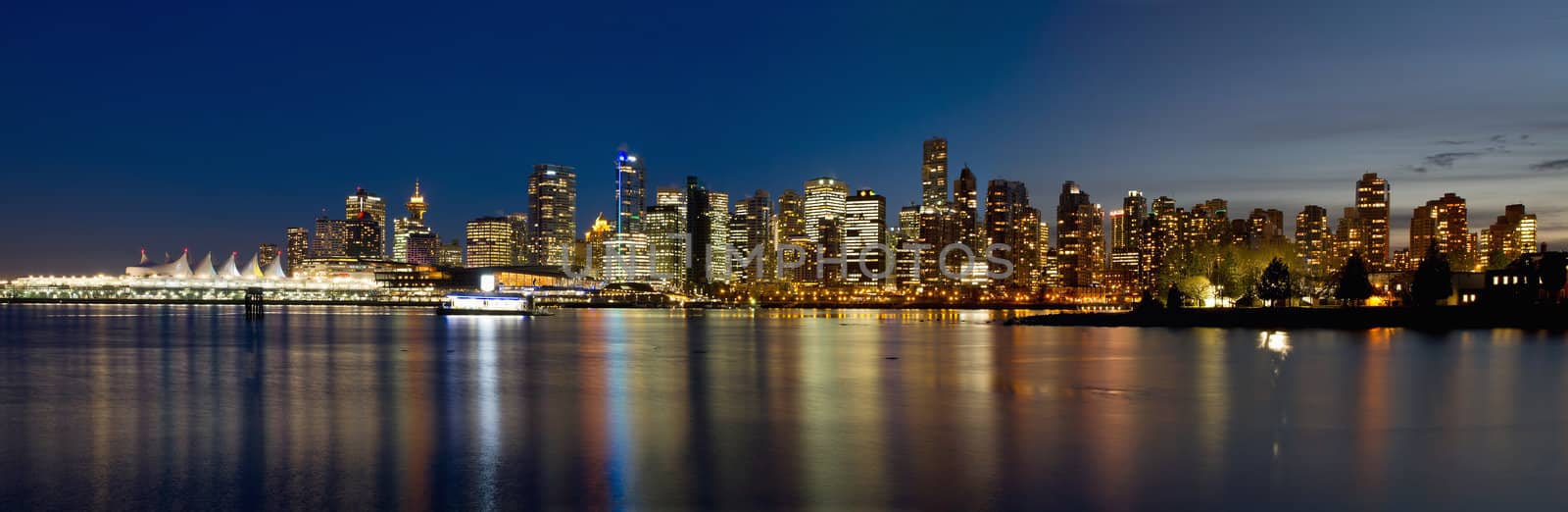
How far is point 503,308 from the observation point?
391ft

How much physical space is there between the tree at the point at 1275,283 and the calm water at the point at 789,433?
139 ft

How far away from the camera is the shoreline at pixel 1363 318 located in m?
72.3

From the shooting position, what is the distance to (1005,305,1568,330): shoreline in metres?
72.3

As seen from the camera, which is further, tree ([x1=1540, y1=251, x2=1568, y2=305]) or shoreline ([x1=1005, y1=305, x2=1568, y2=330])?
tree ([x1=1540, y1=251, x2=1568, y2=305])

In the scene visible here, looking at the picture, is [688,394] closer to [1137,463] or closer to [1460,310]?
[1137,463]

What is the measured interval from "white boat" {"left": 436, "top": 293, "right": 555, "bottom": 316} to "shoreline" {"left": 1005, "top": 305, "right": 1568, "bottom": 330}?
65.4 meters

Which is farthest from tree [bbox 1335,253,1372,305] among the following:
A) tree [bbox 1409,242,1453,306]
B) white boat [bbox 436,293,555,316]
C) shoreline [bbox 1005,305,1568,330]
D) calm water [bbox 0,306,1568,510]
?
white boat [bbox 436,293,555,316]

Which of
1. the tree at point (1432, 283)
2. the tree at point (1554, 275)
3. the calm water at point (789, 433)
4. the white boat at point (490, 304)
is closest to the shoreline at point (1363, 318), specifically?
the tree at point (1432, 283)

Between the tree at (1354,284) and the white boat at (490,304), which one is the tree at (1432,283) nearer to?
the tree at (1354,284)

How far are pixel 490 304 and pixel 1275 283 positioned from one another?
8136cm

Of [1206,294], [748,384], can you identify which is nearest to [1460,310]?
[1206,294]

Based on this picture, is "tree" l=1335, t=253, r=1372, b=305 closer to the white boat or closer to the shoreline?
the shoreline

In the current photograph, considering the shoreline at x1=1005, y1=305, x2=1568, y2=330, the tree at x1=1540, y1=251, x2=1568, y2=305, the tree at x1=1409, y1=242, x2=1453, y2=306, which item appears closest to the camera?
the shoreline at x1=1005, y1=305, x2=1568, y2=330

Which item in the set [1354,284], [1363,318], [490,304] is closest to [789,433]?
[1363,318]
